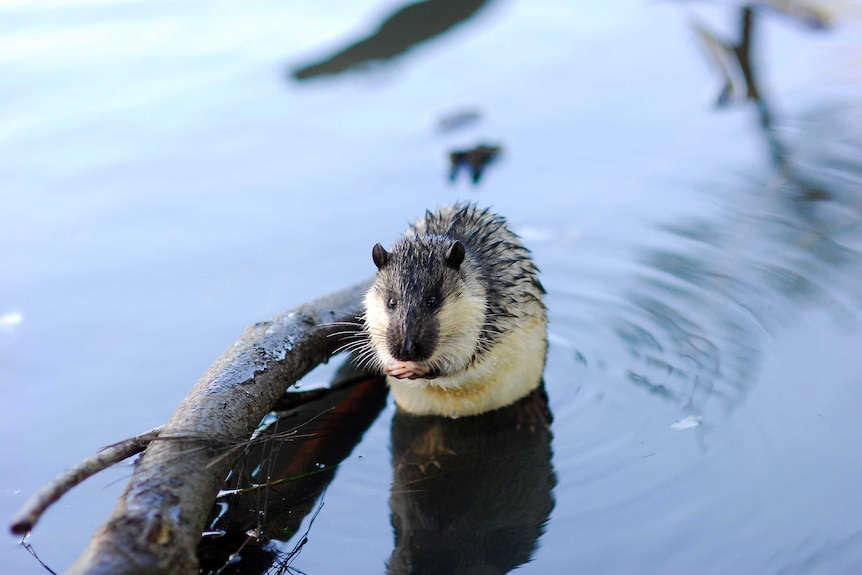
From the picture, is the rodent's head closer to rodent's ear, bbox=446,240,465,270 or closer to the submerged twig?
rodent's ear, bbox=446,240,465,270

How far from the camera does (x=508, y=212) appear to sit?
320 inches

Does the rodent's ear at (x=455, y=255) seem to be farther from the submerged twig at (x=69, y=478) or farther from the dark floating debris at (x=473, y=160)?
the dark floating debris at (x=473, y=160)

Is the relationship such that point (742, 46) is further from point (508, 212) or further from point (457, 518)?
point (457, 518)

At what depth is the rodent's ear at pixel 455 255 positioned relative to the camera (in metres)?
5.71

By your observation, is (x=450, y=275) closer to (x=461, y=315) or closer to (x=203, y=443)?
(x=461, y=315)

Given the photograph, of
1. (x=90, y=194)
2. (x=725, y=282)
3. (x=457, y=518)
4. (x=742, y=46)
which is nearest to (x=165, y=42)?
(x=90, y=194)

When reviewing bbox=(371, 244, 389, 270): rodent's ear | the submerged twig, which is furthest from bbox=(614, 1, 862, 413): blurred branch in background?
the submerged twig

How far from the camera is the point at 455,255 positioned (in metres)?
5.73

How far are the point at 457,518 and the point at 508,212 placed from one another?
11.0 ft

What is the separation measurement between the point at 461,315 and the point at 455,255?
0.34 meters

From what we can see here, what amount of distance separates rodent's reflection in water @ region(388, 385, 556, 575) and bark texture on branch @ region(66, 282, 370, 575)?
2.61ft

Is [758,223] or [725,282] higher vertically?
[758,223]

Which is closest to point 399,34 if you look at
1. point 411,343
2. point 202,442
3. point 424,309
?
point 424,309

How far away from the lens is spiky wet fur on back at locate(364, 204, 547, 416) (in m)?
5.66
